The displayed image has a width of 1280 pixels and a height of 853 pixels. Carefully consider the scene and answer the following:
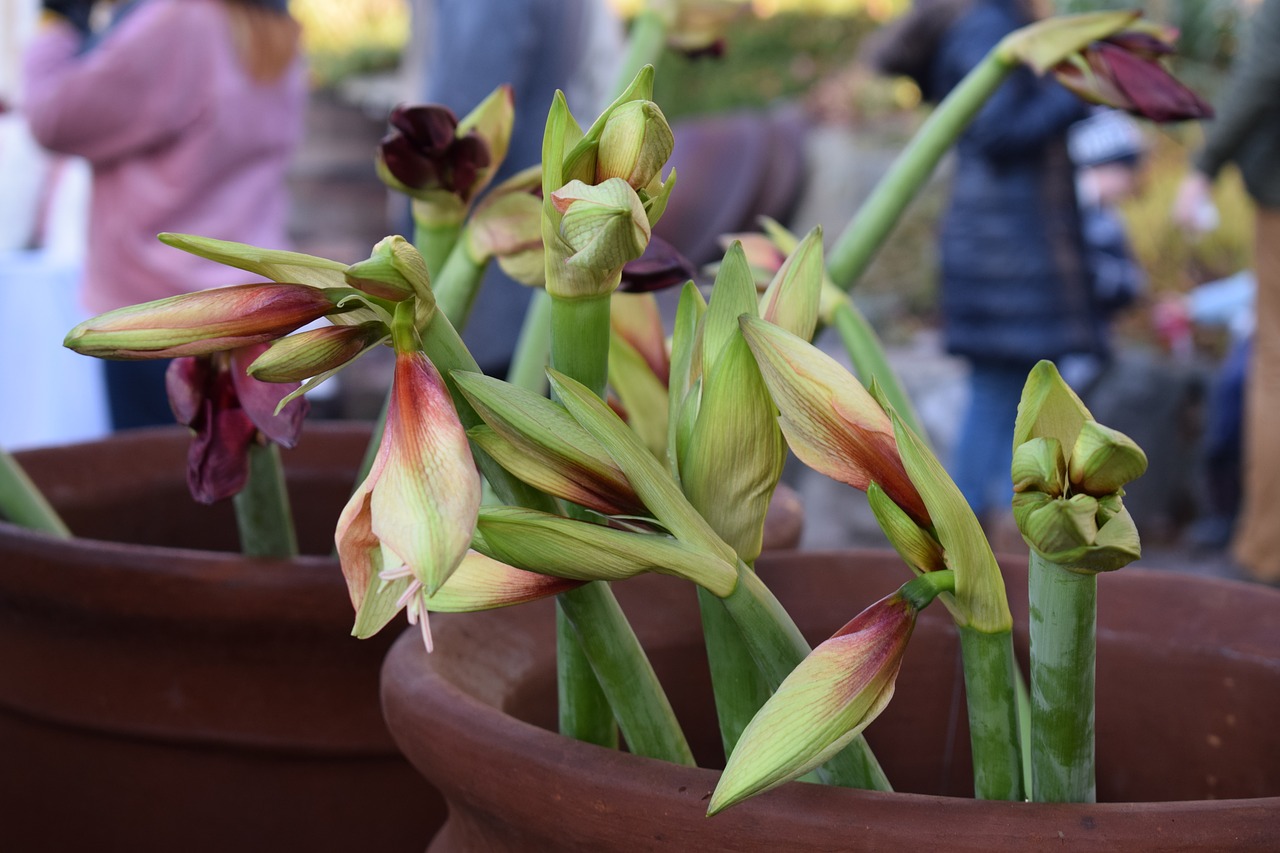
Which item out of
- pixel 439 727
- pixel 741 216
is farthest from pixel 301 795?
pixel 741 216

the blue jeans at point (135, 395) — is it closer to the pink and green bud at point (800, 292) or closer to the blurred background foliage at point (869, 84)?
the pink and green bud at point (800, 292)

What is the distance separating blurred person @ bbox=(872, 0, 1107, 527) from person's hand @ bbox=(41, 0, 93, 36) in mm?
1287

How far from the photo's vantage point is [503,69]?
1.73 m

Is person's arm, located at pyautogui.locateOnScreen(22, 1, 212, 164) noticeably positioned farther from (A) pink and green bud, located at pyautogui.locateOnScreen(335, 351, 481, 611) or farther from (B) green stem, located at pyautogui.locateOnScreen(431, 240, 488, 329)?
(A) pink and green bud, located at pyautogui.locateOnScreen(335, 351, 481, 611)

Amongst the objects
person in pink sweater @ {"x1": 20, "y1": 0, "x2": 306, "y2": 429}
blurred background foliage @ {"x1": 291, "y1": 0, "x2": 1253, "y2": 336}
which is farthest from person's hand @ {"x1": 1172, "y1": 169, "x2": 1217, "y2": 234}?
person in pink sweater @ {"x1": 20, "y1": 0, "x2": 306, "y2": 429}

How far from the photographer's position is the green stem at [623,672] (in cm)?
33

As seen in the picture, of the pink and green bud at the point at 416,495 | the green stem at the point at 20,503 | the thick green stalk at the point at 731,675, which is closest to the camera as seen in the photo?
the pink and green bud at the point at 416,495

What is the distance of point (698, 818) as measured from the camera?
29cm

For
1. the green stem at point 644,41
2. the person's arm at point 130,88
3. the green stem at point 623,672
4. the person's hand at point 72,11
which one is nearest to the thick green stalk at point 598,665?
the green stem at point 623,672

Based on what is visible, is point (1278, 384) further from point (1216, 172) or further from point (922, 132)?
point (922, 132)

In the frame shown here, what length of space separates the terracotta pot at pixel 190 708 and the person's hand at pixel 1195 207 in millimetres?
3378

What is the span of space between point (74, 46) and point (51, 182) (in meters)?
0.76

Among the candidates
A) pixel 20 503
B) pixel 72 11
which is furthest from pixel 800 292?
pixel 72 11

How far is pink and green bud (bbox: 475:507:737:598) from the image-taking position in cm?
27
